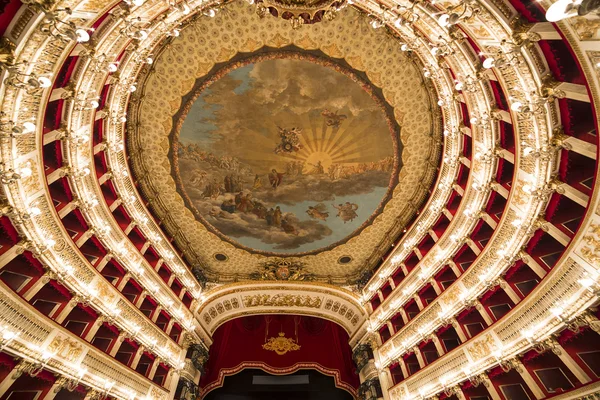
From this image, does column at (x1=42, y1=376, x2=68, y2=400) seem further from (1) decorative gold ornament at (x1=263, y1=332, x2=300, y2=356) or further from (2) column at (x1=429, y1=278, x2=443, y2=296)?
(2) column at (x1=429, y1=278, x2=443, y2=296)

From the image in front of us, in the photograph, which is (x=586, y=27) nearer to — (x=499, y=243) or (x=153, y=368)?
(x=499, y=243)

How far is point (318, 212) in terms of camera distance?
19.5 meters

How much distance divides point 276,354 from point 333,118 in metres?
18.7

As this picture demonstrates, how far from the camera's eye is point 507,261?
10.4 m

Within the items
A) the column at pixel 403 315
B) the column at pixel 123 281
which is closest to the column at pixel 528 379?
the column at pixel 403 315

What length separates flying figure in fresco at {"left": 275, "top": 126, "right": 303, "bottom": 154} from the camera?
1636 centimetres

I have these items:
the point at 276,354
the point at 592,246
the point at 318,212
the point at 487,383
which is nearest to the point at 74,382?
the point at 276,354

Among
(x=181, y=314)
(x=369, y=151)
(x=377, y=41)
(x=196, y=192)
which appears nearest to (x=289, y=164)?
(x=369, y=151)

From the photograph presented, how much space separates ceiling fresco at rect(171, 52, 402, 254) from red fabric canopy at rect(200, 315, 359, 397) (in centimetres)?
767

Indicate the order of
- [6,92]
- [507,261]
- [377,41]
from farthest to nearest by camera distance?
[377,41]
[507,261]
[6,92]

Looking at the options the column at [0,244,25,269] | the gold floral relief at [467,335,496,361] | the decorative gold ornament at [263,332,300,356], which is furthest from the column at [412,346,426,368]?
the column at [0,244,25,269]

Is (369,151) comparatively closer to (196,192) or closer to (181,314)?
(196,192)

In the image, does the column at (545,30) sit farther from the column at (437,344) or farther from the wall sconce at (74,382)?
the wall sconce at (74,382)

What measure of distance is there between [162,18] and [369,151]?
1227 centimetres
